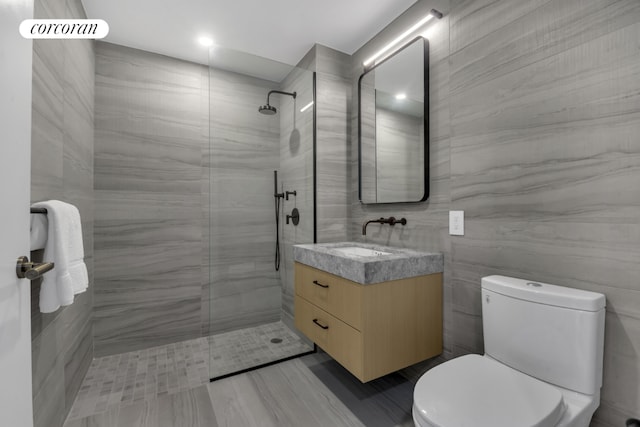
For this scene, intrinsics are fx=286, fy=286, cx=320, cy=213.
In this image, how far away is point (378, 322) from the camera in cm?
146

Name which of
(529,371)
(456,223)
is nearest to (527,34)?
(456,223)

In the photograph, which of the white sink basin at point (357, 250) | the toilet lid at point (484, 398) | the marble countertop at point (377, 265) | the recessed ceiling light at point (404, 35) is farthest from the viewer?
the white sink basin at point (357, 250)

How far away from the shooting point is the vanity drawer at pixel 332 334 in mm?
1464

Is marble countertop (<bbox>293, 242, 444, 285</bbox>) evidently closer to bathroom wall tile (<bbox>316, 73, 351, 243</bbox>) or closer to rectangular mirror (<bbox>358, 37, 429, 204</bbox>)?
rectangular mirror (<bbox>358, 37, 429, 204</bbox>)

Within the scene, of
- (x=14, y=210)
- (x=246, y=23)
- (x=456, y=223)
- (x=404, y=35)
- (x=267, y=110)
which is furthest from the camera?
(x=267, y=110)

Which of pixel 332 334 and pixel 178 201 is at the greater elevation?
pixel 178 201

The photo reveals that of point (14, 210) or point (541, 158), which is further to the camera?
point (541, 158)

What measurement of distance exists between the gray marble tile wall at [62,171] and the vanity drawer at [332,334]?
1294mm

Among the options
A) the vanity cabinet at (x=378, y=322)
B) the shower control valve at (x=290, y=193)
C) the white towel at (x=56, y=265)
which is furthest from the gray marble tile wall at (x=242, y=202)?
the white towel at (x=56, y=265)

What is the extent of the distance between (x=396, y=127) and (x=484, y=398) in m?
Result: 1.57

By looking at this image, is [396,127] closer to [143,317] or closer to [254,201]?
[254,201]

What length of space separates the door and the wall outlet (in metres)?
1.78

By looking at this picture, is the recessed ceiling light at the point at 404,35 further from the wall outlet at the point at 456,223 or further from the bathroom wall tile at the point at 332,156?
the wall outlet at the point at 456,223

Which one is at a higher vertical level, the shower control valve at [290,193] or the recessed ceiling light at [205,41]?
the recessed ceiling light at [205,41]
